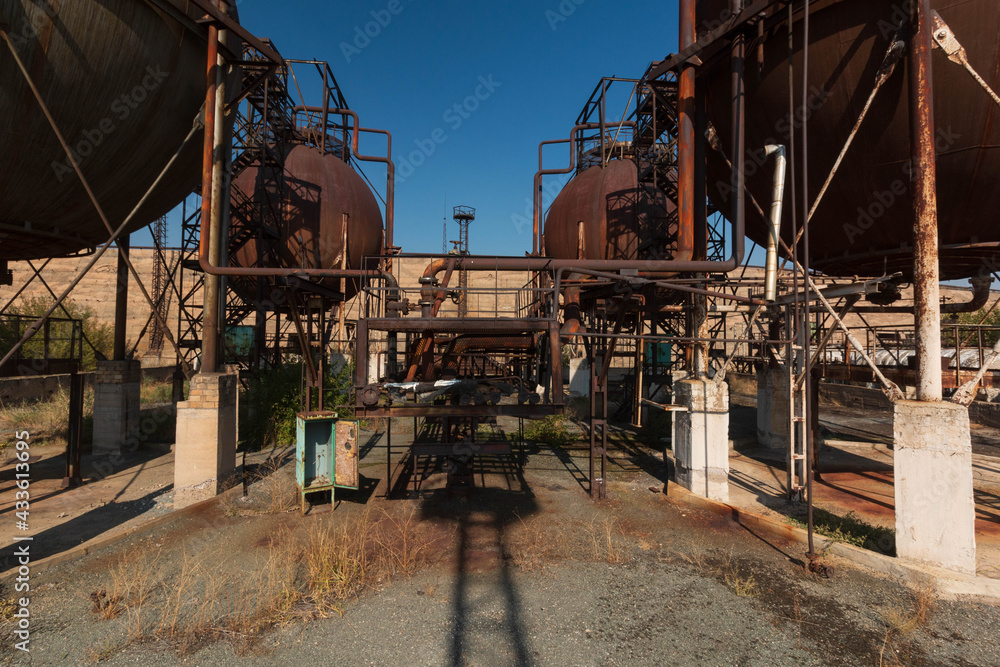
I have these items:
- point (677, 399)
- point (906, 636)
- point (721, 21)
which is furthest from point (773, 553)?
point (721, 21)

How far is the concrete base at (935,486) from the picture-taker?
20.3ft

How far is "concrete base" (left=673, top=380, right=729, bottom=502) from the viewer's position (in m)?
9.65

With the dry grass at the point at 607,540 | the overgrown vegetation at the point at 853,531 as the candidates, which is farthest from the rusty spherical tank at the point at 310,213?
the overgrown vegetation at the point at 853,531

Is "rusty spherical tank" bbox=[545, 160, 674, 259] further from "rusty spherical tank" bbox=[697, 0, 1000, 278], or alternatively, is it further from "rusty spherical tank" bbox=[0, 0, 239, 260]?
"rusty spherical tank" bbox=[0, 0, 239, 260]

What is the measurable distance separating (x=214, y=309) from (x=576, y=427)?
1309 cm

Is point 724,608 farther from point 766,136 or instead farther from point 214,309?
point 214,309

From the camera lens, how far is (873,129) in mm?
7734

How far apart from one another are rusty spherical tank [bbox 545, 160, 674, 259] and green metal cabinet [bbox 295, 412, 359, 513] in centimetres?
887

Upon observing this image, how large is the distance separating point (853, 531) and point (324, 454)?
9558 millimetres

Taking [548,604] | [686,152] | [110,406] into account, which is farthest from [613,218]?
[110,406]

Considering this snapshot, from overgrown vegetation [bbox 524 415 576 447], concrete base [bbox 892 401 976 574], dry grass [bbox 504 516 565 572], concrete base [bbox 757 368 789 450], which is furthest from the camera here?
overgrown vegetation [bbox 524 415 576 447]

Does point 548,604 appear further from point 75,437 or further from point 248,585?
point 75,437

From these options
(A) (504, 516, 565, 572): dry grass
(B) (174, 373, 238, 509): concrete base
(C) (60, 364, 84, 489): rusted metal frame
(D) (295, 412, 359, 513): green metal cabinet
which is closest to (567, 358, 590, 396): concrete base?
(A) (504, 516, 565, 572): dry grass

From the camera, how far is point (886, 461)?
12.9m
